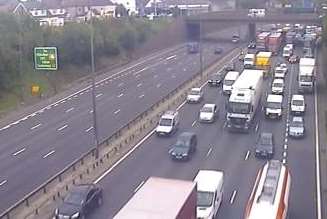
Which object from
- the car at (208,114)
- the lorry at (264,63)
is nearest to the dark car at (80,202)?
the car at (208,114)

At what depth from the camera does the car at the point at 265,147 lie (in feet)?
91.6

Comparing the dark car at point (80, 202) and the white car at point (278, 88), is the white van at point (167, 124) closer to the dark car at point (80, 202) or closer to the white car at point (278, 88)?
the dark car at point (80, 202)

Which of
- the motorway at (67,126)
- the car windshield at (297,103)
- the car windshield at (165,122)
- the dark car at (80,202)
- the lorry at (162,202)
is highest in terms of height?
the lorry at (162,202)

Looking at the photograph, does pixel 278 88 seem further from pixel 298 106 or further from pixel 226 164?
pixel 226 164

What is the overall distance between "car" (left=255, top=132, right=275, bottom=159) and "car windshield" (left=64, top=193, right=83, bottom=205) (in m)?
11.2

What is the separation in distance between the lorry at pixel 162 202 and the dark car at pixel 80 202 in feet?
15.4

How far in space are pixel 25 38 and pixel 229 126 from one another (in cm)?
2539

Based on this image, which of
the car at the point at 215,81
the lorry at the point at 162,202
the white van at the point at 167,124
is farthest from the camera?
the car at the point at 215,81

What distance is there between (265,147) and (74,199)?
1187 centimetres

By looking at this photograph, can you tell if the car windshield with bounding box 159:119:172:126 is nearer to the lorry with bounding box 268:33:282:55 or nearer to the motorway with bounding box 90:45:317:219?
the motorway with bounding box 90:45:317:219

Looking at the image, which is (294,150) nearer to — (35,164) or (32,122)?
(35,164)

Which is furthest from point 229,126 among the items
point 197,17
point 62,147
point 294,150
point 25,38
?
point 197,17

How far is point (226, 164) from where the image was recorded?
88.5 feet

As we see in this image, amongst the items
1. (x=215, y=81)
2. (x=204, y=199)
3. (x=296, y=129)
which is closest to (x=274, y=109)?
(x=296, y=129)
